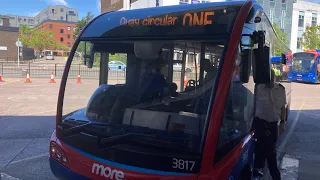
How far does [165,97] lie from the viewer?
3.37 meters

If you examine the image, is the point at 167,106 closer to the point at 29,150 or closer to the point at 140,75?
the point at 140,75

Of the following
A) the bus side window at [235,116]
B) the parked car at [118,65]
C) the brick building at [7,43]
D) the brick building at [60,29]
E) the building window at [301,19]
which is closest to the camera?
the bus side window at [235,116]

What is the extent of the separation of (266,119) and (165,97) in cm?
171

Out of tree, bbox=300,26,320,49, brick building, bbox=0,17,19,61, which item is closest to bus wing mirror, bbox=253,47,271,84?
tree, bbox=300,26,320,49

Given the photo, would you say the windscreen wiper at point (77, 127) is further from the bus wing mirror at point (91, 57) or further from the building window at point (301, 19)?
the building window at point (301, 19)

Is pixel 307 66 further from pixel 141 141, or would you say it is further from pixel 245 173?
pixel 141 141

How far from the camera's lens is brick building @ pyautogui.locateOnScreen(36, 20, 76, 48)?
116562 millimetres

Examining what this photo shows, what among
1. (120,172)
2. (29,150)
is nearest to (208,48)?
(120,172)

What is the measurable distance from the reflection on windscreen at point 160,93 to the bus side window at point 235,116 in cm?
21

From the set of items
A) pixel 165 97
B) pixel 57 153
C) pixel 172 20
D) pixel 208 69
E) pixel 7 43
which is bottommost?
pixel 57 153

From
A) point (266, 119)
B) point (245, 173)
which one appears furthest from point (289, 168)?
point (245, 173)

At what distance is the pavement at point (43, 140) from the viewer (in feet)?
16.6

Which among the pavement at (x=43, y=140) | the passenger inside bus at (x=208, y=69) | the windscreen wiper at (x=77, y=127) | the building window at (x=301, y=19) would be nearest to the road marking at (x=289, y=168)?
the pavement at (x=43, y=140)

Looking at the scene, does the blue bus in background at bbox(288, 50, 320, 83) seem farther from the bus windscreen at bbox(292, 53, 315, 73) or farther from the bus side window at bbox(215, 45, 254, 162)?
the bus side window at bbox(215, 45, 254, 162)
